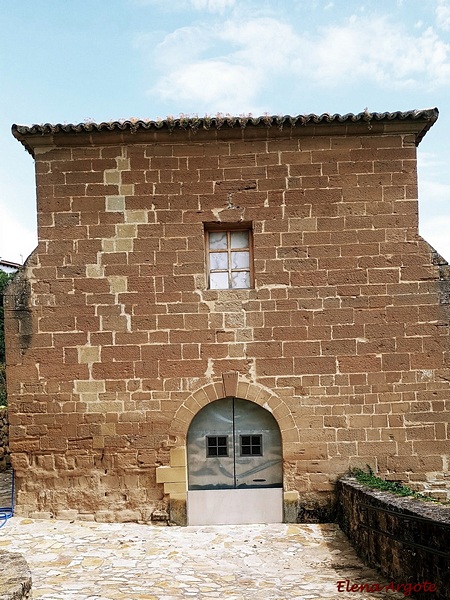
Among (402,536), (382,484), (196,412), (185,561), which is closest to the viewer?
(402,536)

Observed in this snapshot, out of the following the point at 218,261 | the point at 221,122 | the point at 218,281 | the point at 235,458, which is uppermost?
the point at 221,122

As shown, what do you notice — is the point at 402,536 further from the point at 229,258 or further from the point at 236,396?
the point at 229,258

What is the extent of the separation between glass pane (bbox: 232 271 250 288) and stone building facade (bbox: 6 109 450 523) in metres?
0.04

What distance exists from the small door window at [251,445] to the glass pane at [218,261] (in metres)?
2.31

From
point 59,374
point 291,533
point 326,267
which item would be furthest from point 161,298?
point 291,533

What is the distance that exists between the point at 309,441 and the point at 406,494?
186 centimetres

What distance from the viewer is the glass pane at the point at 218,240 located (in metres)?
8.02

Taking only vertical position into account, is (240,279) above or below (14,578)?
above

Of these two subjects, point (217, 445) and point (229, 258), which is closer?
point (217, 445)

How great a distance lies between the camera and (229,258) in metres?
8.01

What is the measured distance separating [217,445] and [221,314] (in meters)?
1.77

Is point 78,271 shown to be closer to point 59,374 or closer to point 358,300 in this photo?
point 59,374

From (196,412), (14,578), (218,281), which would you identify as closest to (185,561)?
(196,412)

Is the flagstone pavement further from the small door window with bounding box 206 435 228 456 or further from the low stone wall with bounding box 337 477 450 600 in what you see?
the small door window with bounding box 206 435 228 456
